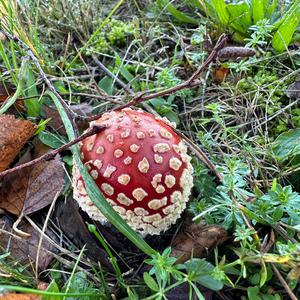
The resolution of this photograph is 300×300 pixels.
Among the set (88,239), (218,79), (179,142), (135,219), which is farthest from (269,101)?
(88,239)

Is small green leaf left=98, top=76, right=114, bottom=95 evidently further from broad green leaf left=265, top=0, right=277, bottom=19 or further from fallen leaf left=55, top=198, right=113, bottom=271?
broad green leaf left=265, top=0, right=277, bottom=19

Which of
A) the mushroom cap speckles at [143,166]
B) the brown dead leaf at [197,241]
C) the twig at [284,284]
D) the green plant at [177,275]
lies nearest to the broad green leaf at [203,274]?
the green plant at [177,275]

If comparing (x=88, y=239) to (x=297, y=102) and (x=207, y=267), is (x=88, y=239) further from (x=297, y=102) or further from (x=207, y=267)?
(x=297, y=102)

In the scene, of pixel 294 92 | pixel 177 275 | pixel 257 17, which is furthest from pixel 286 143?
pixel 177 275

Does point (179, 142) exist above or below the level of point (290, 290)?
above

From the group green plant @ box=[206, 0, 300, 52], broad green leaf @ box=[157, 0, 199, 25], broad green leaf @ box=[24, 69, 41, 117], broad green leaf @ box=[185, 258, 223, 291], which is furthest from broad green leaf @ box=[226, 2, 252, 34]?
broad green leaf @ box=[185, 258, 223, 291]
